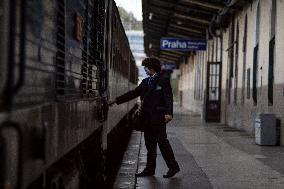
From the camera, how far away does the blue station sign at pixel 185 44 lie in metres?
25.3

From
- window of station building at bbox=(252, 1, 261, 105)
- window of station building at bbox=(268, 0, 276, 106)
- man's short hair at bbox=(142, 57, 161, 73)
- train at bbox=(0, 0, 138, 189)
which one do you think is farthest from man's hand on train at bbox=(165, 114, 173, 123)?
window of station building at bbox=(252, 1, 261, 105)

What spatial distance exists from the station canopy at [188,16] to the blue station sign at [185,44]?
0.77 meters

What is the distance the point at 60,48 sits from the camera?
12.7 feet

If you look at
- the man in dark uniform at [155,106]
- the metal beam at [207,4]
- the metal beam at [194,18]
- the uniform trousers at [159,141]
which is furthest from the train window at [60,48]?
the metal beam at [194,18]

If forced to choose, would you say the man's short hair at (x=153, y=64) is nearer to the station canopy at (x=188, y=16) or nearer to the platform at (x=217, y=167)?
the platform at (x=217, y=167)

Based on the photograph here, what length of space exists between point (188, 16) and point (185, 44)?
170 cm

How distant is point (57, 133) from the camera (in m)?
3.57

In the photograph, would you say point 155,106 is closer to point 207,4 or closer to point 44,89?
point 44,89

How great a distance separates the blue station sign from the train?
1967 cm

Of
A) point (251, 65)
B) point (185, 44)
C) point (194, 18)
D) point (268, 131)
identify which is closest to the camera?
point (268, 131)

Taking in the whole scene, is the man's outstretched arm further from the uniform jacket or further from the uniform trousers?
the uniform trousers

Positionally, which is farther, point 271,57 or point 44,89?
point 271,57

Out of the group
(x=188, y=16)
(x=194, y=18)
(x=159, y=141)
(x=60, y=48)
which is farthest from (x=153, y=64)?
(x=194, y=18)

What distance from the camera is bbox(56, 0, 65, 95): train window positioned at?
146 inches
